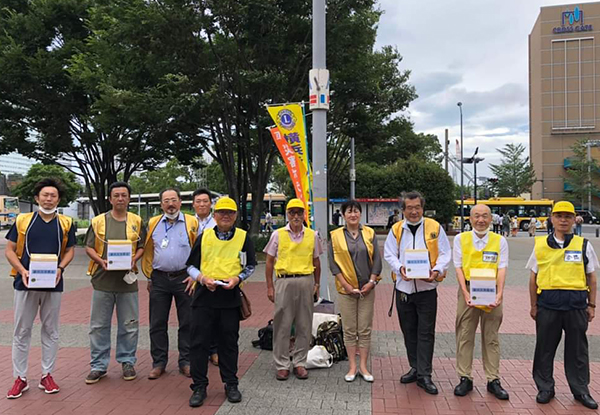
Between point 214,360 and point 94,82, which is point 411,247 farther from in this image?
point 94,82

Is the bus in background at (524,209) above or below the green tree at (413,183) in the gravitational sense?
below

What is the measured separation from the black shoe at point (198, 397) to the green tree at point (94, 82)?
10.4m

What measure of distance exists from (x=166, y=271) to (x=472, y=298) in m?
2.99

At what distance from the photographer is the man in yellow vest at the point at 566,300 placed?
418 cm

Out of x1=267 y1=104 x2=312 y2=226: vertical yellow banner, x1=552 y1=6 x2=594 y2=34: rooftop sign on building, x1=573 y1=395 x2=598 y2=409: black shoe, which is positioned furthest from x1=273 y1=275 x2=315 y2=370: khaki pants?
x1=552 y1=6 x2=594 y2=34: rooftop sign on building

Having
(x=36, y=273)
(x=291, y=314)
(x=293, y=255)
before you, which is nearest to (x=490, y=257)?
(x=293, y=255)

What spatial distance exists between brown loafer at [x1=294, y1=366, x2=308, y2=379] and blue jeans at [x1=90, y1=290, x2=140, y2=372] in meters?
1.68

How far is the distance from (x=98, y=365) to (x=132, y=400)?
0.72m

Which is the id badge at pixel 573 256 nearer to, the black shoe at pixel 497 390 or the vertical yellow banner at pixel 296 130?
the black shoe at pixel 497 390

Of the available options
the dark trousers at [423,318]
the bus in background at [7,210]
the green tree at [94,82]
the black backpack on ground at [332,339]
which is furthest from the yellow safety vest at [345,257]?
the bus in background at [7,210]

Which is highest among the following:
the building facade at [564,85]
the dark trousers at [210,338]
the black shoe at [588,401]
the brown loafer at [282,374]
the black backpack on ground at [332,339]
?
the building facade at [564,85]

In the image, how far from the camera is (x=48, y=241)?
444 cm

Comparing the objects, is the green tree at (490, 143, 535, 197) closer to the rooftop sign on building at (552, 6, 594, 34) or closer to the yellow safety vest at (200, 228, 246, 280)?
the rooftop sign on building at (552, 6, 594, 34)

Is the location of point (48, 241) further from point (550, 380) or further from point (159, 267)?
point (550, 380)
